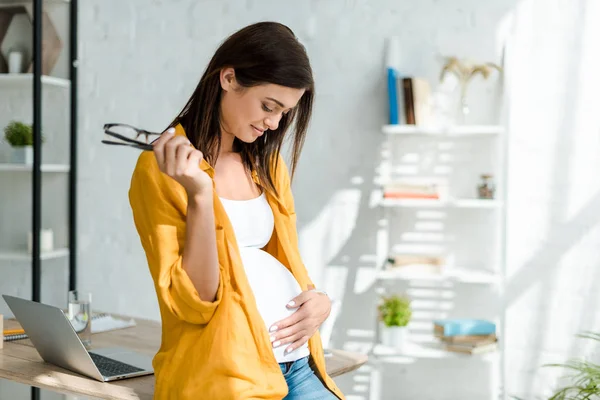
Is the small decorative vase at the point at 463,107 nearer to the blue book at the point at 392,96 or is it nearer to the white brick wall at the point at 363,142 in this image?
the white brick wall at the point at 363,142

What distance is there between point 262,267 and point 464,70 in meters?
1.90

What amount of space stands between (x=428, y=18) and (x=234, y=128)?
200 centimetres

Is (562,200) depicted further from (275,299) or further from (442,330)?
(275,299)

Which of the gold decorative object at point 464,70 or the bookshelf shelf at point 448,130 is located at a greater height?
the gold decorative object at point 464,70

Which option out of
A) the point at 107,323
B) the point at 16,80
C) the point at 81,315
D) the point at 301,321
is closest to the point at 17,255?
the point at 16,80

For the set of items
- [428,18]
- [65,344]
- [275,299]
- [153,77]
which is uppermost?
[428,18]

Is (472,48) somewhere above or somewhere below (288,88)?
above

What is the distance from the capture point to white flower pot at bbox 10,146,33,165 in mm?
3531

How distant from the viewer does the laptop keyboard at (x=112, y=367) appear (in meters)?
1.83

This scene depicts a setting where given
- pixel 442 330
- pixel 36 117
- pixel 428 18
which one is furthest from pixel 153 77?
pixel 442 330

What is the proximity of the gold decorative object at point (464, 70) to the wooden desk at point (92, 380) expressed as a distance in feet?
5.07

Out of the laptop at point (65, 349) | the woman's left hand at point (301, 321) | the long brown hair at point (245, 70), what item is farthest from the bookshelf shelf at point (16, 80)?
the woman's left hand at point (301, 321)

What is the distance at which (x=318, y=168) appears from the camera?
358 cm

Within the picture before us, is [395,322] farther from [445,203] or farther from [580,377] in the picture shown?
[580,377]
